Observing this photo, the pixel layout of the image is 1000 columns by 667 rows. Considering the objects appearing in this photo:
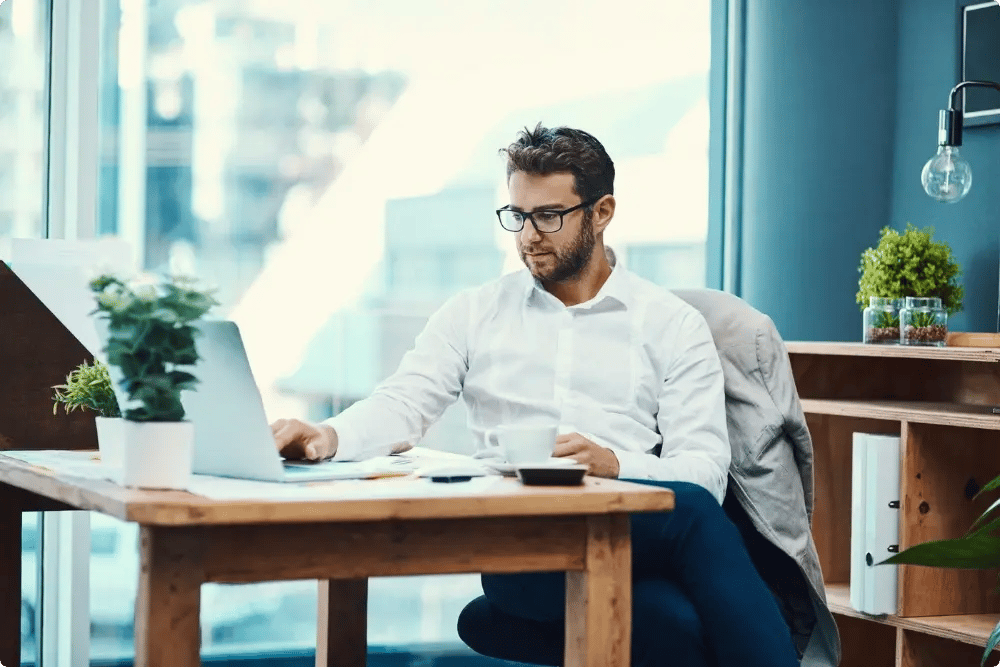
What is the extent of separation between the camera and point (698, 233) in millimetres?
4082

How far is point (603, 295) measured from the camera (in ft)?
8.04

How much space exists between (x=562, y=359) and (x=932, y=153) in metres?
1.67

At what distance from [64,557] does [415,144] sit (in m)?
1.44

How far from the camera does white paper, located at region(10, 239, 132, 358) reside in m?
2.13

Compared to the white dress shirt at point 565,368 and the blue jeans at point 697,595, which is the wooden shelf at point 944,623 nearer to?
the white dress shirt at point 565,368

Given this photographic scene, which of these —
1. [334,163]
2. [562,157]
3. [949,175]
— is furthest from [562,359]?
[334,163]

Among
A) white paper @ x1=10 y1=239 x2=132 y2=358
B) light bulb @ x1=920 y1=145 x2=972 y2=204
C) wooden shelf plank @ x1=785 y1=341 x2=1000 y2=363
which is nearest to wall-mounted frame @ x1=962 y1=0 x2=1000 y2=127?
light bulb @ x1=920 y1=145 x2=972 y2=204

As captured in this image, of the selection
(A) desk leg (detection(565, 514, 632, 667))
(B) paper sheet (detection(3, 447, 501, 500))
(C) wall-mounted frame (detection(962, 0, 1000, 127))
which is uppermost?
(C) wall-mounted frame (detection(962, 0, 1000, 127))

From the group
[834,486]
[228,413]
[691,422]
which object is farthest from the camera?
[834,486]

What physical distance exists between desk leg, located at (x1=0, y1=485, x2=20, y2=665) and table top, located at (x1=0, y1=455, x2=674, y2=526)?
637 millimetres

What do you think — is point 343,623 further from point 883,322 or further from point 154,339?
point 883,322

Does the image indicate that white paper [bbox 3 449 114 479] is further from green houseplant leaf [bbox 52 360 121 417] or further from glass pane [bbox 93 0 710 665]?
A: glass pane [bbox 93 0 710 665]

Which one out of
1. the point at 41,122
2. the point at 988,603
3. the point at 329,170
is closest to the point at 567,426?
the point at 988,603

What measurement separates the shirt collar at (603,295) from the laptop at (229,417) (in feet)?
2.71
